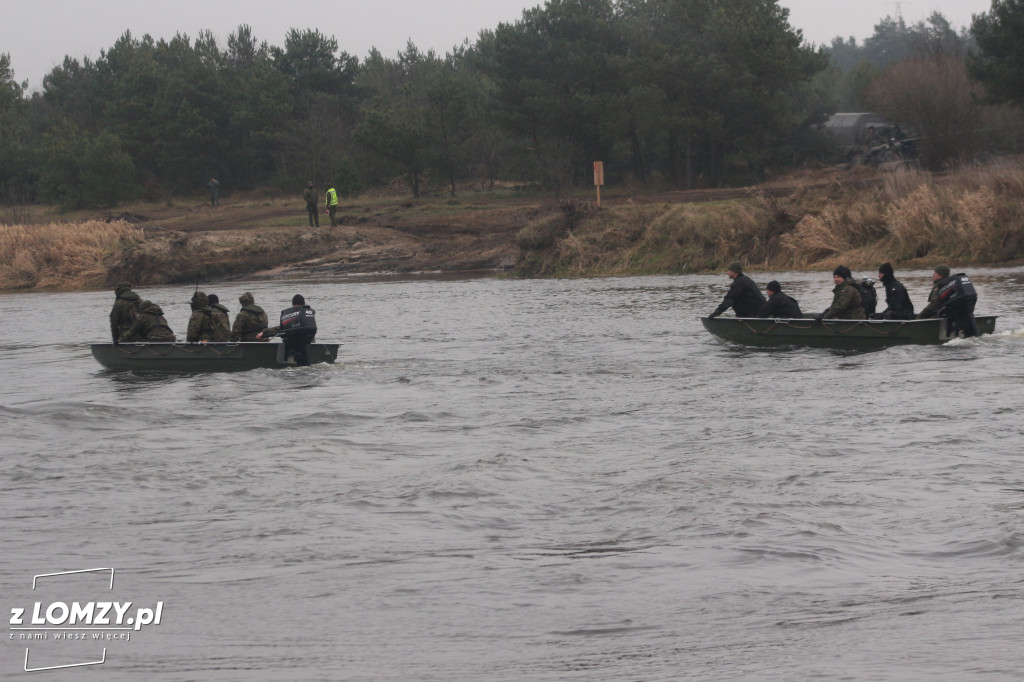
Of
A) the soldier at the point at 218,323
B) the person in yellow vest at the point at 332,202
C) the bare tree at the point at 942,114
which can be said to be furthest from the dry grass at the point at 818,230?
the soldier at the point at 218,323

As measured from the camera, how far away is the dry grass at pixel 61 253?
47.3 metres

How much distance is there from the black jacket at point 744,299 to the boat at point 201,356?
22.8 feet

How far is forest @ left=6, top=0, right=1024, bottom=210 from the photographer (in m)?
50.0

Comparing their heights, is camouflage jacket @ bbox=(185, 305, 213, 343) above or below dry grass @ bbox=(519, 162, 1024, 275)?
below

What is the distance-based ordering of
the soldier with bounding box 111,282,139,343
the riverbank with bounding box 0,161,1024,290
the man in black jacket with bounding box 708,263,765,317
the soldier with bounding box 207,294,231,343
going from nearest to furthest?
1. the soldier with bounding box 207,294,231,343
2. the man in black jacket with bounding box 708,263,765,317
3. the soldier with bounding box 111,282,139,343
4. the riverbank with bounding box 0,161,1024,290

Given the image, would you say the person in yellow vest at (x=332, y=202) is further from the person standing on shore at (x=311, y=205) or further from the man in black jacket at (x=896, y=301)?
the man in black jacket at (x=896, y=301)

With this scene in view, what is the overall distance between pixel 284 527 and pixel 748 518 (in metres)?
3.94

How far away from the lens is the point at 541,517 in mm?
10148

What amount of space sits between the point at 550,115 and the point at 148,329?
1400 inches

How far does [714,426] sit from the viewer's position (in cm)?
1394

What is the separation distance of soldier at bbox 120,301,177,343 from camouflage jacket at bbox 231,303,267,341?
4.60ft

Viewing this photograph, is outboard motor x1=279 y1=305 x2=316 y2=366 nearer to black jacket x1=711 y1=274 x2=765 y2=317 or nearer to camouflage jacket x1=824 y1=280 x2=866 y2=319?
black jacket x1=711 y1=274 x2=765 y2=317

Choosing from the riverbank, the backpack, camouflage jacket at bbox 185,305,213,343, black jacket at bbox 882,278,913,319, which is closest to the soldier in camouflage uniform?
black jacket at bbox 882,278,913,319

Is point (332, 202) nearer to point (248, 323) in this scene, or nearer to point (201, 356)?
point (248, 323)
